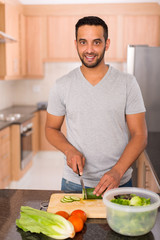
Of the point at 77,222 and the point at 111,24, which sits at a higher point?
the point at 111,24

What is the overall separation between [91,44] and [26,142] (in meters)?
Answer: 3.05

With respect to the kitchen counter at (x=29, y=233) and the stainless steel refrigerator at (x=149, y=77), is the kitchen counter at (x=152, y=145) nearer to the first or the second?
the stainless steel refrigerator at (x=149, y=77)

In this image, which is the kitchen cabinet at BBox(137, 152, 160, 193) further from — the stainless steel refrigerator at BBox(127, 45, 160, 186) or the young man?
the young man

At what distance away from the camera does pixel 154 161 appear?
221 centimetres

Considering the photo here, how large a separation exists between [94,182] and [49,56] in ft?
13.1

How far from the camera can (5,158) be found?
3.75 m

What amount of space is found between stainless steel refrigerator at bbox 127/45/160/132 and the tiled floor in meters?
1.53

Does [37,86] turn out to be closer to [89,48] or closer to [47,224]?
[89,48]

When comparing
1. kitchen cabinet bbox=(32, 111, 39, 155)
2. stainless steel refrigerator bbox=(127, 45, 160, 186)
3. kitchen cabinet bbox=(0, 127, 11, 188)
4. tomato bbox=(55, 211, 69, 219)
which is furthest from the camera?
kitchen cabinet bbox=(32, 111, 39, 155)

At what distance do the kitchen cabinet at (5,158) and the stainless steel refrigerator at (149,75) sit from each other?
5.24ft

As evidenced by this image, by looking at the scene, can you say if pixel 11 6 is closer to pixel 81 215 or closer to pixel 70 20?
pixel 70 20

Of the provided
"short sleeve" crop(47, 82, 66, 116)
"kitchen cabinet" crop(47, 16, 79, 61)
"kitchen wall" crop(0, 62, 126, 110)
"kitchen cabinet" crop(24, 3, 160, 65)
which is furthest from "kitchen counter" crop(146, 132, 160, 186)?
"kitchen wall" crop(0, 62, 126, 110)

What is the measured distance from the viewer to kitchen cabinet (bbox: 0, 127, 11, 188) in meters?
3.61

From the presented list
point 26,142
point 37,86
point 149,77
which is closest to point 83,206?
point 149,77
